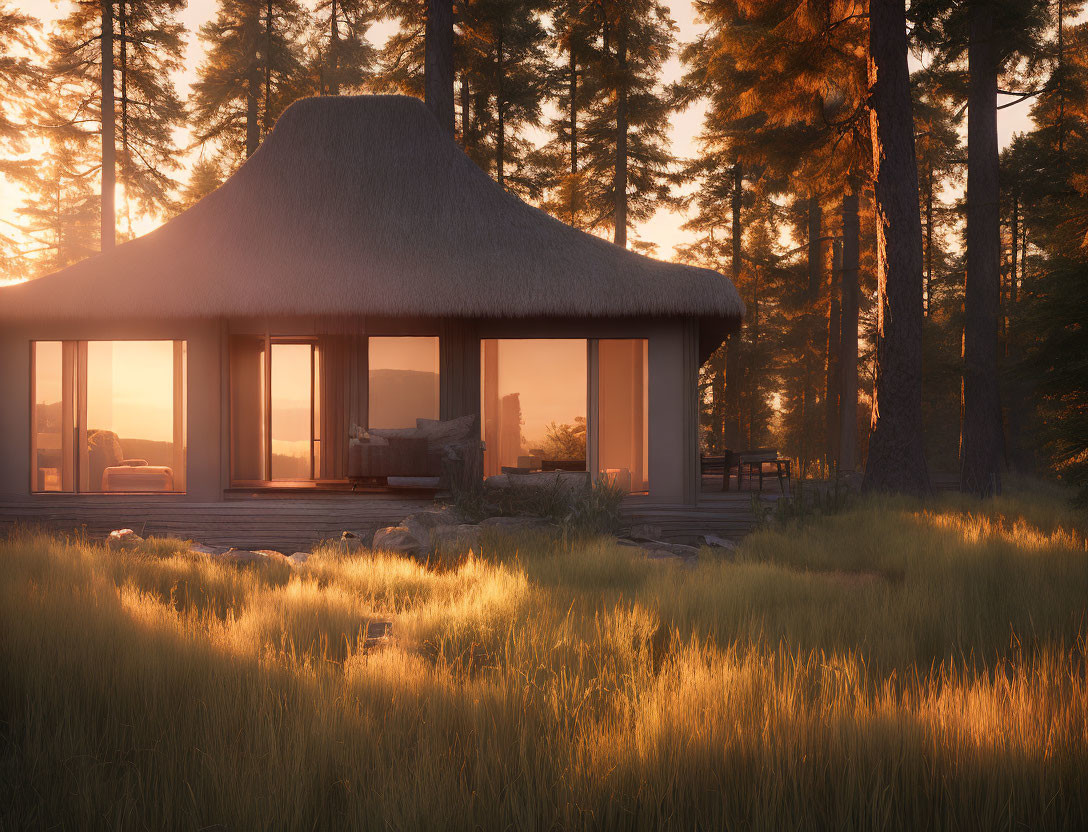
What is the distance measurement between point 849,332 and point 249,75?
1605 cm

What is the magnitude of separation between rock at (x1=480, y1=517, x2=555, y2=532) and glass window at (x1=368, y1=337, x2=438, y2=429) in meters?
2.90

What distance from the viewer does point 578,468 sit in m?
9.91

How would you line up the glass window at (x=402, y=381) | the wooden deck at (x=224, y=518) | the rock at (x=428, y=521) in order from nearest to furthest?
the rock at (x=428, y=521) < the wooden deck at (x=224, y=518) < the glass window at (x=402, y=381)

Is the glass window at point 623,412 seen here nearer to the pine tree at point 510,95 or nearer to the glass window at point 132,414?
the glass window at point 132,414

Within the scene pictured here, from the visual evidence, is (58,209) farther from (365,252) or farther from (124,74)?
(365,252)

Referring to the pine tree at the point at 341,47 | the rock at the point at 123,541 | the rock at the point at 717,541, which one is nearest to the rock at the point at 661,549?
the rock at the point at 717,541

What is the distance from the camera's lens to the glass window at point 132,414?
1004 cm

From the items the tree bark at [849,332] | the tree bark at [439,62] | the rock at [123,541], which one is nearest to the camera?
the rock at [123,541]

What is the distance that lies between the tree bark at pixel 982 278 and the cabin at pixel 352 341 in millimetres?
4579

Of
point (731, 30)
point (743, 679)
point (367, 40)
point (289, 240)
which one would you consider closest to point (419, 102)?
point (289, 240)

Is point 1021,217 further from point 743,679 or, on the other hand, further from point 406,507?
point 743,679

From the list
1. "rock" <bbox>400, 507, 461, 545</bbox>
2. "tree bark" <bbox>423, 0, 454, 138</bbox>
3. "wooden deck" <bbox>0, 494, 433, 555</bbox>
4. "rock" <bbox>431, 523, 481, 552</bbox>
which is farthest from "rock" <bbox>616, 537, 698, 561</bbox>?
"tree bark" <bbox>423, 0, 454, 138</bbox>

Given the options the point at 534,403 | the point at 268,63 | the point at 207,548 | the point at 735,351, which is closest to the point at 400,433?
the point at 534,403

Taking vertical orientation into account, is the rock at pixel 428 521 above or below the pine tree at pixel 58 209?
below
